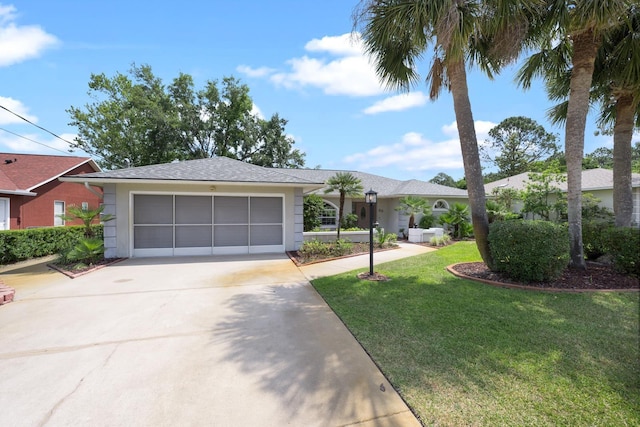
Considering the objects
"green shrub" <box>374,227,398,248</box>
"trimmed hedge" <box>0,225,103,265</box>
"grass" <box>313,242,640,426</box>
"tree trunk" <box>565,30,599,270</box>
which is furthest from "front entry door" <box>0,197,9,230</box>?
"tree trunk" <box>565,30,599,270</box>

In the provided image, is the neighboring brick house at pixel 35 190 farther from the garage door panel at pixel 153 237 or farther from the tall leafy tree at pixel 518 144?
the tall leafy tree at pixel 518 144

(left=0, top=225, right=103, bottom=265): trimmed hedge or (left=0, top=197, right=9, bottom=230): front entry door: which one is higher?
(left=0, top=197, right=9, bottom=230): front entry door

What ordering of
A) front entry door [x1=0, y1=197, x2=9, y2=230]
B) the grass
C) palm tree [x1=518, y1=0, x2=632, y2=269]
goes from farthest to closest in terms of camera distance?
front entry door [x1=0, y1=197, x2=9, y2=230] → palm tree [x1=518, y1=0, x2=632, y2=269] → the grass

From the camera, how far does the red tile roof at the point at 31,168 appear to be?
13679 mm

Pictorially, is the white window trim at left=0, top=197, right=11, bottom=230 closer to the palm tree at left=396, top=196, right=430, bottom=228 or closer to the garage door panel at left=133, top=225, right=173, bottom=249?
the garage door panel at left=133, top=225, right=173, bottom=249

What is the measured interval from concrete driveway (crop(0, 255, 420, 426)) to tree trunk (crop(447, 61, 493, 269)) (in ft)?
14.4

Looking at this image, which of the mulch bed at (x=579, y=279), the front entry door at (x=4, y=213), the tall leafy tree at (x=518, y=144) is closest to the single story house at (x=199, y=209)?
the mulch bed at (x=579, y=279)

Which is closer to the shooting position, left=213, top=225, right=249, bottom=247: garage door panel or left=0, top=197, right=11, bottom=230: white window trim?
left=213, top=225, right=249, bottom=247: garage door panel

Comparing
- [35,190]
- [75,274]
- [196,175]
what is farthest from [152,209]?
[35,190]

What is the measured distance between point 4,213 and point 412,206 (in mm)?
19489

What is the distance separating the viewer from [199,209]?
10422mm

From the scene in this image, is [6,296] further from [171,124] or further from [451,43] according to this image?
[171,124]

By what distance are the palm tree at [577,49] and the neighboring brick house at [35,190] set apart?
19.9 metres

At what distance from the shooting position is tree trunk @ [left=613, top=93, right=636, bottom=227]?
790 cm
